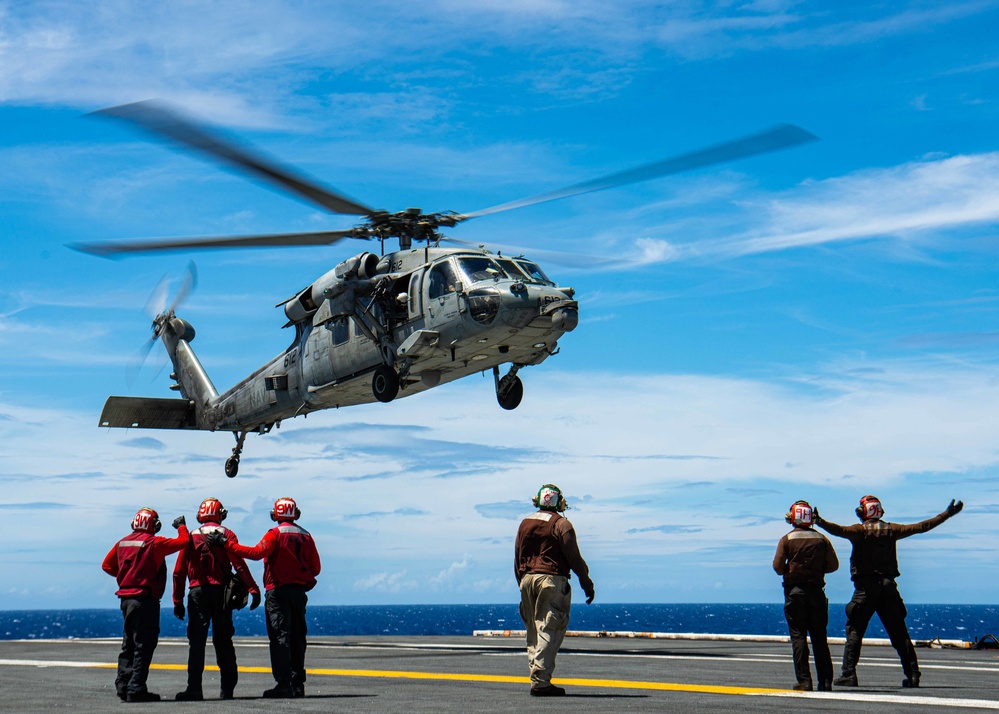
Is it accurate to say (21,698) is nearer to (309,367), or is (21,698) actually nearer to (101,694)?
(101,694)

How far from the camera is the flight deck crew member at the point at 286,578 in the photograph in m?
11.6

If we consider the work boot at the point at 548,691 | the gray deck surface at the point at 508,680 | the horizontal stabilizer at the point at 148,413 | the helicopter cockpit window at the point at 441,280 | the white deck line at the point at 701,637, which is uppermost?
the helicopter cockpit window at the point at 441,280

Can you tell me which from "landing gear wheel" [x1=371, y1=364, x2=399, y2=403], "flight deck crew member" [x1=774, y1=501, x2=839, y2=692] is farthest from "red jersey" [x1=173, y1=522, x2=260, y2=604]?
"landing gear wheel" [x1=371, y1=364, x2=399, y2=403]

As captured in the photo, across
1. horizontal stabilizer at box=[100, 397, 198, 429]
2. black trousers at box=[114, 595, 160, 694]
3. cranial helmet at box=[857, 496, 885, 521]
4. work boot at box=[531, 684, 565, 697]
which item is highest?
horizontal stabilizer at box=[100, 397, 198, 429]

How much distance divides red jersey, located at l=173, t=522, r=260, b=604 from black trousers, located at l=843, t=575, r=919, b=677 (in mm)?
6921

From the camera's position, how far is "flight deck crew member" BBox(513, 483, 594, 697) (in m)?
11.0

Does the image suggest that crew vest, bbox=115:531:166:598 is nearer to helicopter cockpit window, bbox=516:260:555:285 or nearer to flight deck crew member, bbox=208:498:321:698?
flight deck crew member, bbox=208:498:321:698

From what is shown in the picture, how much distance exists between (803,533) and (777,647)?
35.2 ft

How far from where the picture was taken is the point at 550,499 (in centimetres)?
1159

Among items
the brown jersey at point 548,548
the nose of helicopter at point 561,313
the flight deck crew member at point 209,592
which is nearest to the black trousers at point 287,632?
the flight deck crew member at point 209,592

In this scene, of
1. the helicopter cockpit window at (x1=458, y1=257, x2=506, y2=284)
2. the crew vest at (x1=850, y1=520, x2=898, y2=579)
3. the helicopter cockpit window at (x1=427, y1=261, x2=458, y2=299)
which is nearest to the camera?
the crew vest at (x1=850, y1=520, x2=898, y2=579)

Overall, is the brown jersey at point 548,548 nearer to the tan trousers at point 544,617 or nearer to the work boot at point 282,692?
the tan trousers at point 544,617

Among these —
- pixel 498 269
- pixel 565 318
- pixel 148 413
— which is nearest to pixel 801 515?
pixel 565 318

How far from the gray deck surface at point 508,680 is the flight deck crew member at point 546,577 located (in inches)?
16.3
